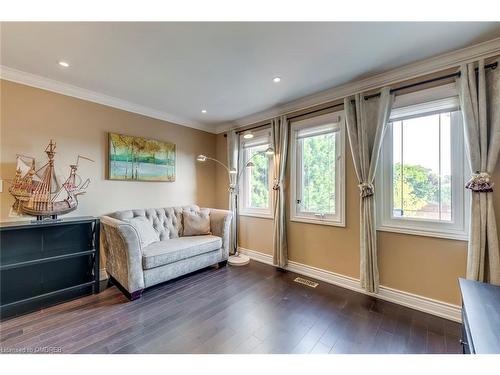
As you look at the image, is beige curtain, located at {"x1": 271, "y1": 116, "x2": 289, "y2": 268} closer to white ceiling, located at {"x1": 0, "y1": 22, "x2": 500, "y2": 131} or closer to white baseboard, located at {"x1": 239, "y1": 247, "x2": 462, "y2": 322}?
white baseboard, located at {"x1": 239, "y1": 247, "x2": 462, "y2": 322}

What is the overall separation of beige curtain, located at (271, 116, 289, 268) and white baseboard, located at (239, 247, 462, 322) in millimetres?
210

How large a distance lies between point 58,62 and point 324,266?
12.4 feet

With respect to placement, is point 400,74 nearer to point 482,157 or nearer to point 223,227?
point 482,157

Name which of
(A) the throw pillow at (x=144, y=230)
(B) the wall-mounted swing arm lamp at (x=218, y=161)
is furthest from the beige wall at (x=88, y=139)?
(A) the throw pillow at (x=144, y=230)

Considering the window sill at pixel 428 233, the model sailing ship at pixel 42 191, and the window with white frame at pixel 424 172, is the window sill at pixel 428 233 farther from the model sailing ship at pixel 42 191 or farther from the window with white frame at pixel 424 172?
the model sailing ship at pixel 42 191

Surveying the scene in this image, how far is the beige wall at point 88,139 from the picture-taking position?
2236 mm

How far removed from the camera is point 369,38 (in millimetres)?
1741

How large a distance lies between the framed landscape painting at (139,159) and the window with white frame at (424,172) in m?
3.08

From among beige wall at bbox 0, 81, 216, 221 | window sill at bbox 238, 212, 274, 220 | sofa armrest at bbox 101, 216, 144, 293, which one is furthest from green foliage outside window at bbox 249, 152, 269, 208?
sofa armrest at bbox 101, 216, 144, 293

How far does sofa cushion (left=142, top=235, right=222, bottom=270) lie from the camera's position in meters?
2.39

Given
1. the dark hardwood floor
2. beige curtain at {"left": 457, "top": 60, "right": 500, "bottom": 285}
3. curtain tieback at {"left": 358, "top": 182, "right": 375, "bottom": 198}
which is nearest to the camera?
the dark hardwood floor
